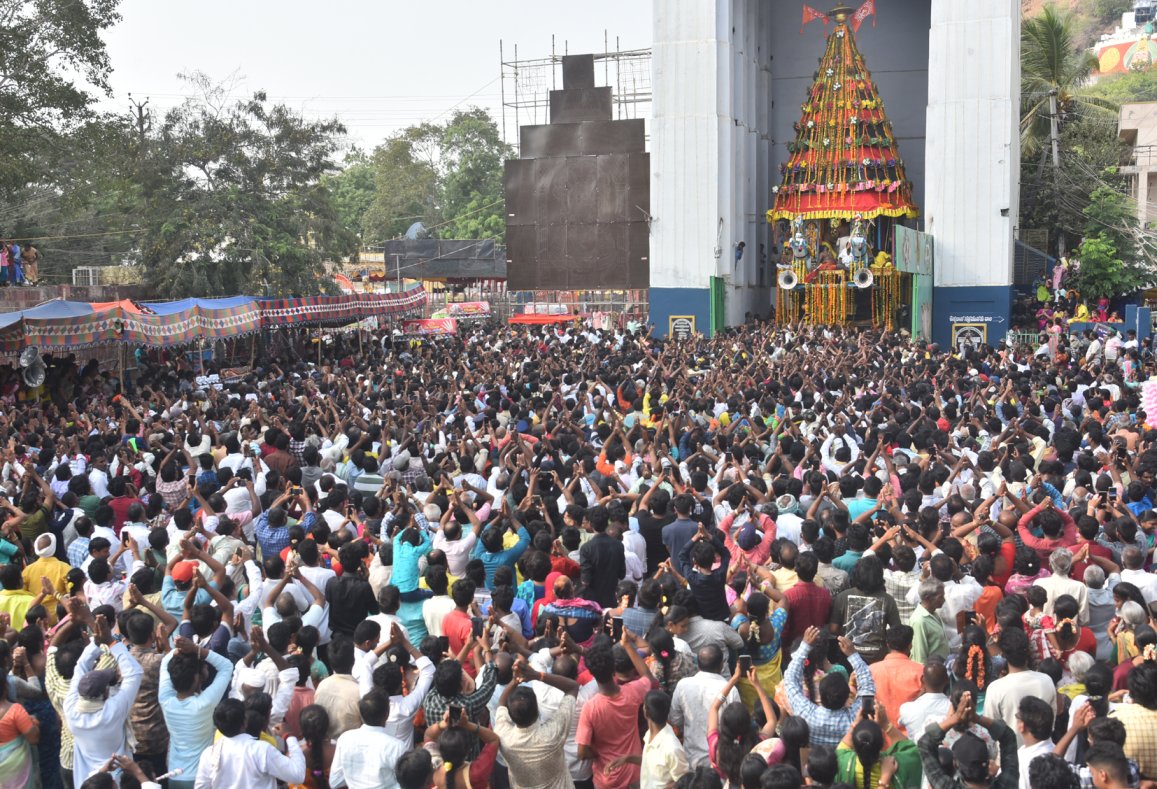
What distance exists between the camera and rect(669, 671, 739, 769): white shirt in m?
4.93

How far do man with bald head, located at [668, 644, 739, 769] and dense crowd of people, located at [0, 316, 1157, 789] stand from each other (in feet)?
0.04

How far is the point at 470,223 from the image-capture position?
54438mm

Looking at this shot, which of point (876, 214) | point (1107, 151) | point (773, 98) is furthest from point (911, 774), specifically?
point (1107, 151)

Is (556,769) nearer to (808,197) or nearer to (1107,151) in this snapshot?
(808,197)

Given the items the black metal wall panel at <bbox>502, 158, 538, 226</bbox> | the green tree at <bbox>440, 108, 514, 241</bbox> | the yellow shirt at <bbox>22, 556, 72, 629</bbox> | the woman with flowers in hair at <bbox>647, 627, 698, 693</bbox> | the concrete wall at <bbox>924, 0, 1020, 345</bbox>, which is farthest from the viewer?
the green tree at <bbox>440, 108, 514, 241</bbox>

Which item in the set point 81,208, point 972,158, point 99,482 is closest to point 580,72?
point 972,158

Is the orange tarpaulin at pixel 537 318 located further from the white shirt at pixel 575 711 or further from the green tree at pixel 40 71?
the white shirt at pixel 575 711

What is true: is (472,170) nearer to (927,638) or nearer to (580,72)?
(580,72)

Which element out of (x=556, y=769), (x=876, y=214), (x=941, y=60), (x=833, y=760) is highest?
(x=941, y=60)

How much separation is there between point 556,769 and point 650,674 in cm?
59

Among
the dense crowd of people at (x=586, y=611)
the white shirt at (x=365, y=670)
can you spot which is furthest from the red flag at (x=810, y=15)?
the white shirt at (x=365, y=670)

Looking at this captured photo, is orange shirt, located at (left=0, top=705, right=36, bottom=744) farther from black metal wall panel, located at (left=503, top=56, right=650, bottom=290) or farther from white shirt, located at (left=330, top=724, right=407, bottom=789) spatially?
black metal wall panel, located at (left=503, top=56, right=650, bottom=290)

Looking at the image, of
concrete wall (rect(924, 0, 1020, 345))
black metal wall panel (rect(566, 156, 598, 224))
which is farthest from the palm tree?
black metal wall panel (rect(566, 156, 598, 224))

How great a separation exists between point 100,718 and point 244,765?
0.84 metres
